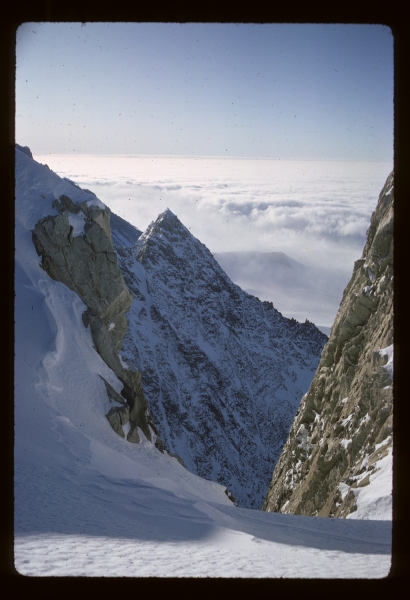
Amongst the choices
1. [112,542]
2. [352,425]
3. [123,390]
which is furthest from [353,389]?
[112,542]

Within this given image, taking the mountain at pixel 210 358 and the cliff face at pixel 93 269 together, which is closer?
the cliff face at pixel 93 269

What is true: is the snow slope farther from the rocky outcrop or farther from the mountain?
the mountain

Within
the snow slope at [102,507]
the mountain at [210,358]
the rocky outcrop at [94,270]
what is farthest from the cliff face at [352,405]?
the mountain at [210,358]

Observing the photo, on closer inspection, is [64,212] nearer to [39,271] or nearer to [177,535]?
[39,271]

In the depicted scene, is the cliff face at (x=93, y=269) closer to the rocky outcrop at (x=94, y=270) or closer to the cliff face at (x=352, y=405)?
the rocky outcrop at (x=94, y=270)

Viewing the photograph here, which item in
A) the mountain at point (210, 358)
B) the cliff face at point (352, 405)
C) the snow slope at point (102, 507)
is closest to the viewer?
the snow slope at point (102, 507)

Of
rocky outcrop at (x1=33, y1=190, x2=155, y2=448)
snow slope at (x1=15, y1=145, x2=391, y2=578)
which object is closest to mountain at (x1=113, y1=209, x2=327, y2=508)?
rocky outcrop at (x1=33, y1=190, x2=155, y2=448)
